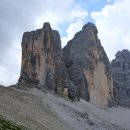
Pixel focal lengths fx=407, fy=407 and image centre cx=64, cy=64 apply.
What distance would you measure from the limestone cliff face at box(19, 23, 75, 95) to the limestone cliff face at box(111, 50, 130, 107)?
107ft

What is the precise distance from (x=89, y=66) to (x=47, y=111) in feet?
144

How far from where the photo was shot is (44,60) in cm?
11431

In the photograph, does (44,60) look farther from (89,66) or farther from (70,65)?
(89,66)

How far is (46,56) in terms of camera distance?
11500 cm

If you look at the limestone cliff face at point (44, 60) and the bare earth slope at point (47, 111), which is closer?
the bare earth slope at point (47, 111)

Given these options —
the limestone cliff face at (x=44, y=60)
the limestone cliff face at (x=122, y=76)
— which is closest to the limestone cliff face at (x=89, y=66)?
the limestone cliff face at (x=44, y=60)

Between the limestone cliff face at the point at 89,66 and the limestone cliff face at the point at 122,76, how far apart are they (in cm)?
1269

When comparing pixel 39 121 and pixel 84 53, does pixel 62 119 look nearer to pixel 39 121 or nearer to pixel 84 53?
pixel 39 121

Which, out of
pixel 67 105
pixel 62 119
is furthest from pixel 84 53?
pixel 62 119

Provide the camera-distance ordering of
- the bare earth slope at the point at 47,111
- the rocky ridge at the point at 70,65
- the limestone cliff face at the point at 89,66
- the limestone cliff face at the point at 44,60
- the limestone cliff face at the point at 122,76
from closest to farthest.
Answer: the bare earth slope at the point at 47,111, the limestone cliff face at the point at 44,60, the rocky ridge at the point at 70,65, the limestone cliff face at the point at 89,66, the limestone cliff face at the point at 122,76

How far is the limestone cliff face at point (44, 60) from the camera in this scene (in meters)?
110

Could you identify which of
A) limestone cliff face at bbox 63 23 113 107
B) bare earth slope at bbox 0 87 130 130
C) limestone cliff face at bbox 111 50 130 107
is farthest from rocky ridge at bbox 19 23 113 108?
limestone cliff face at bbox 111 50 130 107

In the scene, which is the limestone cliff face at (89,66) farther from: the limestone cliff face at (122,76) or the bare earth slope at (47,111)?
the limestone cliff face at (122,76)

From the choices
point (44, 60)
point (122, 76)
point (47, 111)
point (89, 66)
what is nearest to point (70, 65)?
point (89, 66)
